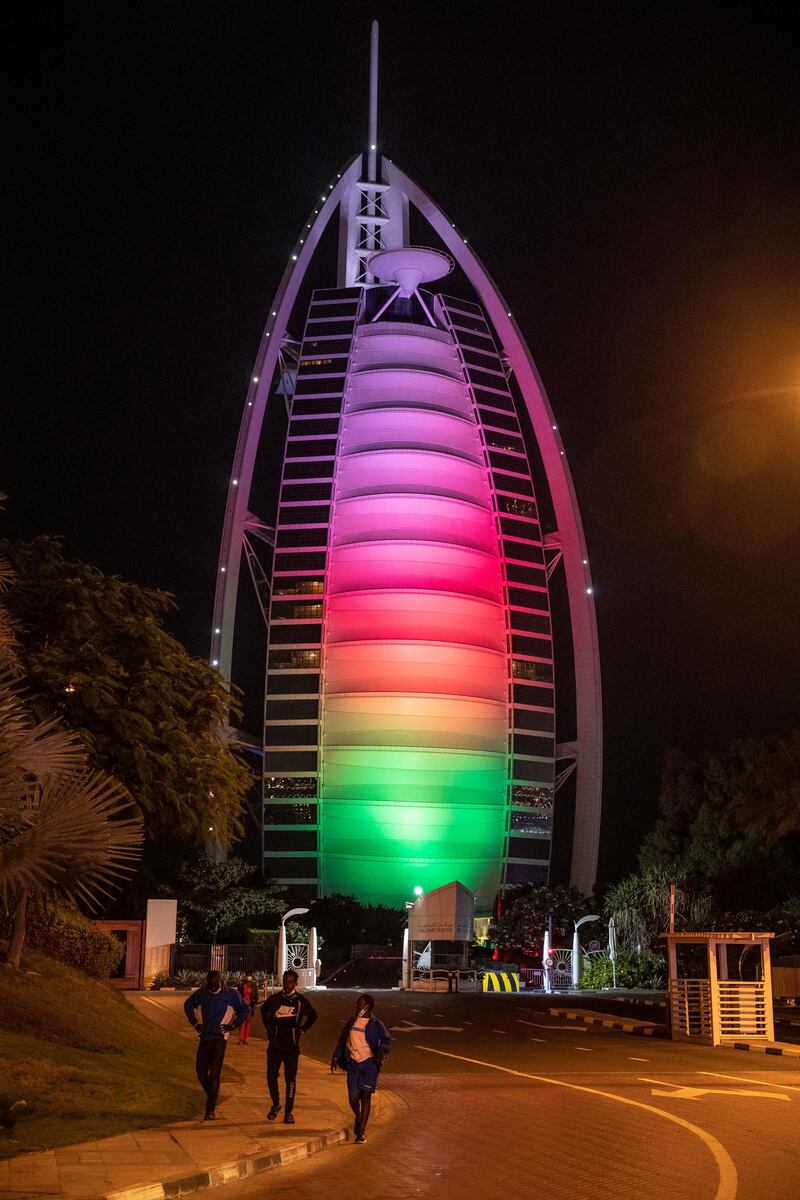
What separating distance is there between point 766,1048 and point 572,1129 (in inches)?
576

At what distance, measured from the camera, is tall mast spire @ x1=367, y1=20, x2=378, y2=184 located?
126 m

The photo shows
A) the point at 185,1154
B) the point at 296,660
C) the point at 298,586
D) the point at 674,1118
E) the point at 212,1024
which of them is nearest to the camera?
the point at 185,1154

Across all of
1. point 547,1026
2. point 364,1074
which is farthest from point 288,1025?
point 547,1026

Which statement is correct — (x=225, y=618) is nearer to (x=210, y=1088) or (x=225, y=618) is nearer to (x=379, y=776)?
(x=379, y=776)

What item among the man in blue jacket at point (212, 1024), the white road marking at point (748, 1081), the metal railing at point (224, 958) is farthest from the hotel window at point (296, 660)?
the man in blue jacket at point (212, 1024)

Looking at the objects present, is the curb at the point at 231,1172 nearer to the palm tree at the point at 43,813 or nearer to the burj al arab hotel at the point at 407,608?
the palm tree at the point at 43,813

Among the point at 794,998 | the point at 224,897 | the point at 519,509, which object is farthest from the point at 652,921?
the point at 519,509

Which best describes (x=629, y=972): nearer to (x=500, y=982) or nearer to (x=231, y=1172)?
(x=500, y=982)

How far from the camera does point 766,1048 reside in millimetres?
28359

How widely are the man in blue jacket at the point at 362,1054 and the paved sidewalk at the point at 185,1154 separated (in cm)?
58

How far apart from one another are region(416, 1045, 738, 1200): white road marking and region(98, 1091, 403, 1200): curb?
13.2 feet

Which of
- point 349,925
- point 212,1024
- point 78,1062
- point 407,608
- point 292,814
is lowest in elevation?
point 78,1062

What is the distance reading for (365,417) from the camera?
12025 cm

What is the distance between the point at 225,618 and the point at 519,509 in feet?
102
